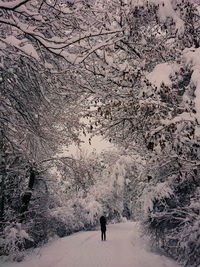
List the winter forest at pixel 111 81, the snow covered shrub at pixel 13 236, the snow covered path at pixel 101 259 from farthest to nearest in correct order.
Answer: the snow covered shrub at pixel 13 236
the snow covered path at pixel 101 259
the winter forest at pixel 111 81

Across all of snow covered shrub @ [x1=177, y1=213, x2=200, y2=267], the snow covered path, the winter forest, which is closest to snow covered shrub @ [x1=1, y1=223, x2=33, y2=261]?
the winter forest

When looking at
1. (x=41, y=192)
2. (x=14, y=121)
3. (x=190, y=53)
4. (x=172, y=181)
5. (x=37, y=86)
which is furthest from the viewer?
(x=41, y=192)

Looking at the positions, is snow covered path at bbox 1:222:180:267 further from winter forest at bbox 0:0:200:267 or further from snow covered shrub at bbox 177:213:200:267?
snow covered shrub at bbox 177:213:200:267

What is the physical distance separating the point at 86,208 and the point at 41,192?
13197 mm

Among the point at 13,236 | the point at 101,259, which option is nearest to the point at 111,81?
the point at 13,236

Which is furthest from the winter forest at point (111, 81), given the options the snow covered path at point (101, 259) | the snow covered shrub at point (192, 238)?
the snow covered path at point (101, 259)

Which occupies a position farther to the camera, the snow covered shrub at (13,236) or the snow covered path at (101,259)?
the snow covered shrub at (13,236)

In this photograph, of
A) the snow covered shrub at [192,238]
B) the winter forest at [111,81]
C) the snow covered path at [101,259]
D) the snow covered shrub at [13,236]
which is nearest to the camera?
the winter forest at [111,81]

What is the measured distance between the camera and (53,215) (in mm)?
21000

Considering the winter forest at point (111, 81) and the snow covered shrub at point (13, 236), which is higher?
the winter forest at point (111, 81)

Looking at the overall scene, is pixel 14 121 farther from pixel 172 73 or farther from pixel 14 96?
pixel 172 73

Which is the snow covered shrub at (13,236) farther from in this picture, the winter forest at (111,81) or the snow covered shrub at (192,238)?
the snow covered shrub at (192,238)

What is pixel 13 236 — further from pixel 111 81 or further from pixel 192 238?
pixel 111 81

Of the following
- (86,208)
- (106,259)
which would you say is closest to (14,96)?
(106,259)
